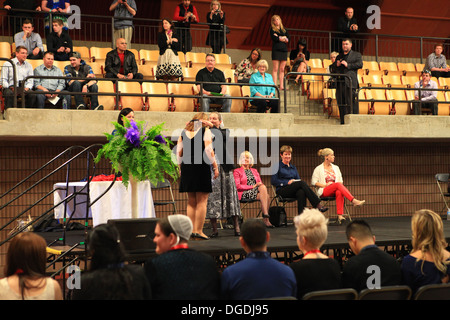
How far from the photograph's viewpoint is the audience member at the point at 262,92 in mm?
10367

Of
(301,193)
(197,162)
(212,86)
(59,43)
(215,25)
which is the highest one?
(215,25)

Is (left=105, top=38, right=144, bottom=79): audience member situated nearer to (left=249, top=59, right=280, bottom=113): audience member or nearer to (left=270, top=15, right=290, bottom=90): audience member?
(left=249, top=59, right=280, bottom=113): audience member

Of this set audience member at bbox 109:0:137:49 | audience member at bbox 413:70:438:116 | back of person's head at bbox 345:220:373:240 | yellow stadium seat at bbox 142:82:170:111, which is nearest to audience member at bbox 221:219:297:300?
back of person's head at bbox 345:220:373:240

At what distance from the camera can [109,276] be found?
3.43 meters

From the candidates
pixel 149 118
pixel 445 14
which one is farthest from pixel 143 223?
pixel 445 14

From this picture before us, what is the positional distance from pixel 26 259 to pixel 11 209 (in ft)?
22.7

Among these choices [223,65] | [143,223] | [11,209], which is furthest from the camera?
[223,65]

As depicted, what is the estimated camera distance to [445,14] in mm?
16141

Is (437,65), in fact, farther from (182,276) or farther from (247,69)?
(182,276)

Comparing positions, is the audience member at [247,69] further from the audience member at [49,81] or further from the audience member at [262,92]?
the audience member at [49,81]

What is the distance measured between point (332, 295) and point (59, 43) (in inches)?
327

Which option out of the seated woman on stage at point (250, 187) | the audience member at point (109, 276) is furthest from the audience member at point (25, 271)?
the seated woman on stage at point (250, 187)

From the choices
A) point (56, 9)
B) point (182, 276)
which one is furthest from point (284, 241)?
point (56, 9)
